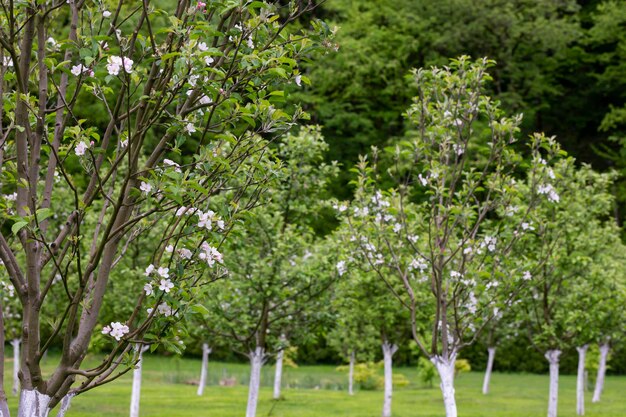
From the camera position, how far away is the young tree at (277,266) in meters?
12.3

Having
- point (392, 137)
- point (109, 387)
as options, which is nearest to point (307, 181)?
point (109, 387)

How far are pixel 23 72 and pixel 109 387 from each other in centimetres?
2145

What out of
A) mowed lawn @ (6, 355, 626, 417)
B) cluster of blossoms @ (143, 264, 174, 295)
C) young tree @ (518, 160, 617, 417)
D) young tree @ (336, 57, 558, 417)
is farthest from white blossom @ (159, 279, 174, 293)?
mowed lawn @ (6, 355, 626, 417)

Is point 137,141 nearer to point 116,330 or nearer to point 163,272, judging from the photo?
point 163,272

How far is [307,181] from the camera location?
12734 mm

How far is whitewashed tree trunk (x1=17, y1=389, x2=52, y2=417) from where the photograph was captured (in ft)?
11.7

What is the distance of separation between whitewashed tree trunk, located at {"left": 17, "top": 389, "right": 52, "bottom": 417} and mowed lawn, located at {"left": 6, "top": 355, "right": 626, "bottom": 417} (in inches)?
522

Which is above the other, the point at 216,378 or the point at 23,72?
the point at 23,72

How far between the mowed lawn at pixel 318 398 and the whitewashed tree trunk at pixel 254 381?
434 cm

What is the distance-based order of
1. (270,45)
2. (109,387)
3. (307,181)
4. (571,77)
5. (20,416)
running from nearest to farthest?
1. (20,416)
2. (270,45)
3. (307,181)
4. (109,387)
5. (571,77)

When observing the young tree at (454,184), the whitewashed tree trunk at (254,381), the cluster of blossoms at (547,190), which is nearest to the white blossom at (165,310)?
the young tree at (454,184)

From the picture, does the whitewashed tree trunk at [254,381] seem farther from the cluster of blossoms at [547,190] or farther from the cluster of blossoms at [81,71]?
the cluster of blossoms at [81,71]

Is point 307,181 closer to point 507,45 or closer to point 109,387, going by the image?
point 109,387

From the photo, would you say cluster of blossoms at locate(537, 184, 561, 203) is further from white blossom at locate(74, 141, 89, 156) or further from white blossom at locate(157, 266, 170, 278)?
white blossom at locate(74, 141, 89, 156)
